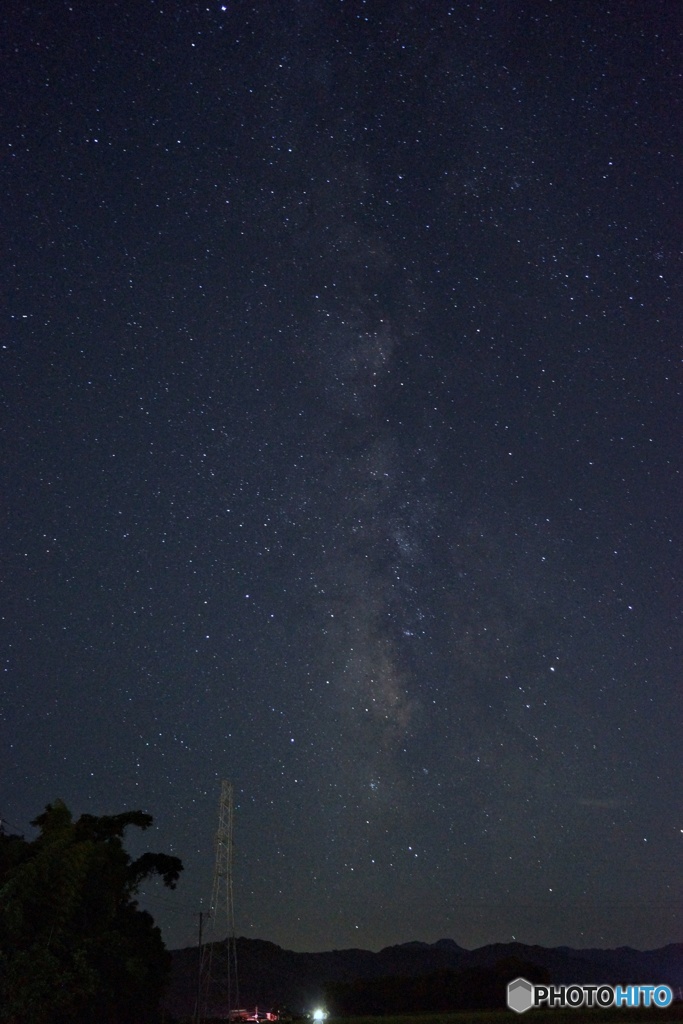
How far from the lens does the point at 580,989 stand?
33.7 metres

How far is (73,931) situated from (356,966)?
164835mm

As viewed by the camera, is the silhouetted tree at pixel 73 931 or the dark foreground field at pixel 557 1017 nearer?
the silhouetted tree at pixel 73 931

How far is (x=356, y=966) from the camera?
180875 mm

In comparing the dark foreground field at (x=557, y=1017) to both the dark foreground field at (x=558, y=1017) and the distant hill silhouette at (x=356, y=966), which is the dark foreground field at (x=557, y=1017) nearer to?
the dark foreground field at (x=558, y=1017)

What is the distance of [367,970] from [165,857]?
151397 mm

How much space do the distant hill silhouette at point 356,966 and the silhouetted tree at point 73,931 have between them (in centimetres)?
9394

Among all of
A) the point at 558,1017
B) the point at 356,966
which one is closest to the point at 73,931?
the point at 558,1017

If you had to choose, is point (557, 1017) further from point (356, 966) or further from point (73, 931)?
point (356, 966)

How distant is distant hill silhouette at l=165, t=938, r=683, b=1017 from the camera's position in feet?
443

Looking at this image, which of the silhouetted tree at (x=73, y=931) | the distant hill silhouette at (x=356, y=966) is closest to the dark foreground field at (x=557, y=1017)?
the silhouetted tree at (x=73, y=931)

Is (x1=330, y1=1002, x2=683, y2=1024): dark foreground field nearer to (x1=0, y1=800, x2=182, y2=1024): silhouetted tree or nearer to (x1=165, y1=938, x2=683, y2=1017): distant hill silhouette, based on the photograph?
(x1=0, y1=800, x2=182, y2=1024): silhouetted tree

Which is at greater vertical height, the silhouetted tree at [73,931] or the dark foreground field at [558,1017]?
the silhouetted tree at [73,931]

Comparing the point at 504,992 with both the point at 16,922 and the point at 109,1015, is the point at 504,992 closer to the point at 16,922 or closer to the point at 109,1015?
the point at 109,1015

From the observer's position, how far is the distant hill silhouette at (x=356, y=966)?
135 metres
